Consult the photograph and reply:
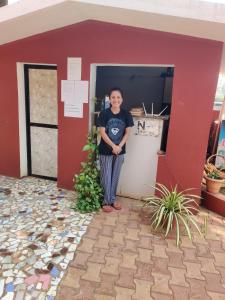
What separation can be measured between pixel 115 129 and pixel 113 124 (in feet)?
0.22

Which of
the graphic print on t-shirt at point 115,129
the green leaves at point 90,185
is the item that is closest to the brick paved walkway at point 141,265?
the green leaves at point 90,185

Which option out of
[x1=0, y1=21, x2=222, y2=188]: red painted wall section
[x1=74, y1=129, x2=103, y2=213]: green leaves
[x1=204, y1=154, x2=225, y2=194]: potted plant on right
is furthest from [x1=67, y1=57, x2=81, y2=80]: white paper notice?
[x1=204, y1=154, x2=225, y2=194]: potted plant on right

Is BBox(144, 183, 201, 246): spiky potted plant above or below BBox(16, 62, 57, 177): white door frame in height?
below

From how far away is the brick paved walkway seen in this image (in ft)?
6.35

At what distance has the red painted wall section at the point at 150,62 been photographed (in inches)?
109

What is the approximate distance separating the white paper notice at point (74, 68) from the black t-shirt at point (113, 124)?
0.74 m

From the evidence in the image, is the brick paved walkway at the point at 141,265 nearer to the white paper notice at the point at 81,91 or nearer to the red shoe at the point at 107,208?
the red shoe at the point at 107,208

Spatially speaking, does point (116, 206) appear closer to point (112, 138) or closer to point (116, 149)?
point (116, 149)

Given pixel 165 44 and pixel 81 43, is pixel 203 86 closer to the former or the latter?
pixel 165 44

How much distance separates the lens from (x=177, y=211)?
8.94 feet

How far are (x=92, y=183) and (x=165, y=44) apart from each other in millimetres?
1945

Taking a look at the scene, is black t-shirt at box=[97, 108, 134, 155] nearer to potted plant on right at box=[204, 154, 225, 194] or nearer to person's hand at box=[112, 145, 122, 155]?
person's hand at box=[112, 145, 122, 155]

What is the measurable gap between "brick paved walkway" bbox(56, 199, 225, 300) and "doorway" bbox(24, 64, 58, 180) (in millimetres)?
1562

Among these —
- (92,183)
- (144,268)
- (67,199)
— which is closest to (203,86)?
(92,183)
